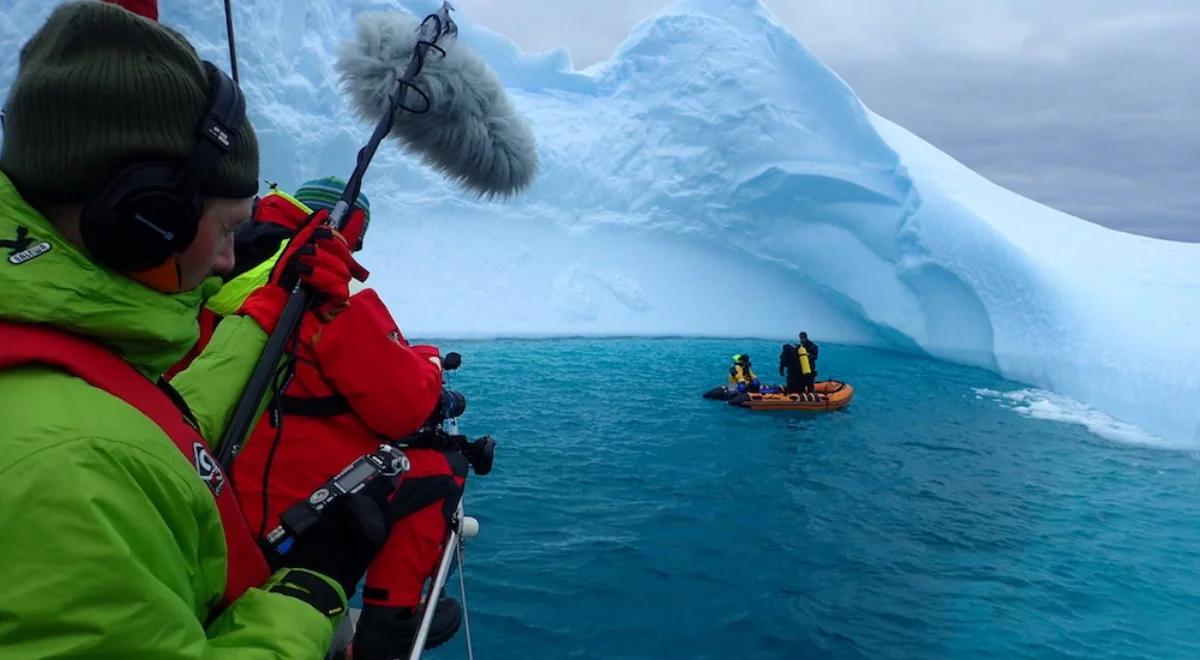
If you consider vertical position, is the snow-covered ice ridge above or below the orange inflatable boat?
above

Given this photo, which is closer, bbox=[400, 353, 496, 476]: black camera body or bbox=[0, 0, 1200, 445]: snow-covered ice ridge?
bbox=[400, 353, 496, 476]: black camera body

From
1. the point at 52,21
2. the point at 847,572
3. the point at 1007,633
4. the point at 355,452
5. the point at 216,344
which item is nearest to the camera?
the point at 52,21

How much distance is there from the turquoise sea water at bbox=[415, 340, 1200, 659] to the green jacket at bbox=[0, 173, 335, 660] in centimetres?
324

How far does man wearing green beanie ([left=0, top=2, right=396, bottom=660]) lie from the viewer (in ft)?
2.19

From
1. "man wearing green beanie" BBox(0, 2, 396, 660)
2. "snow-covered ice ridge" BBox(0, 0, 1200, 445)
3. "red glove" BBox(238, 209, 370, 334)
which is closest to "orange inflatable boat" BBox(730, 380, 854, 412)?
"snow-covered ice ridge" BBox(0, 0, 1200, 445)

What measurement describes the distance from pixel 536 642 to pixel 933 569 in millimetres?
3112

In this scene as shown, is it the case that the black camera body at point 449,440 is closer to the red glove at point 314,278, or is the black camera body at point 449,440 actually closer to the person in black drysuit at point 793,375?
the red glove at point 314,278

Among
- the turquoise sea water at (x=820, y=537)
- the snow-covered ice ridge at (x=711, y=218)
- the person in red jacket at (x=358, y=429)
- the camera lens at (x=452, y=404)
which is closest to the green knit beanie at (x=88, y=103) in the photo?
the person in red jacket at (x=358, y=429)

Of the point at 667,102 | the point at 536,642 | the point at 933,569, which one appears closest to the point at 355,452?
the point at 536,642

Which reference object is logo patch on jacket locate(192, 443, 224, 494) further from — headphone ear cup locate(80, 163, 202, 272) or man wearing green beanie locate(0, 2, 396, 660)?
headphone ear cup locate(80, 163, 202, 272)

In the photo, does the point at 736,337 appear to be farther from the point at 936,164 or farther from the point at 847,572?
the point at 847,572

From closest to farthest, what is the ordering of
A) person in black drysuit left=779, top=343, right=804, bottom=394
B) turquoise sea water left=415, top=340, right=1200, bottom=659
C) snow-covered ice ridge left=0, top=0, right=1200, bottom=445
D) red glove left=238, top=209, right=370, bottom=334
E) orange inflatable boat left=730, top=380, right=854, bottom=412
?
red glove left=238, top=209, right=370, bottom=334 → turquoise sea water left=415, top=340, right=1200, bottom=659 → orange inflatable boat left=730, top=380, right=854, bottom=412 → person in black drysuit left=779, top=343, right=804, bottom=394 → snow-covered ice ridge left=0, top=0, right=1200, bottom=445

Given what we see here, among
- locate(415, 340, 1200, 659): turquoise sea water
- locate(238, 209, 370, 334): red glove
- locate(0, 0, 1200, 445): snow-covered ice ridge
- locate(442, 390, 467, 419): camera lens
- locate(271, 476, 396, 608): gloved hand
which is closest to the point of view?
locate(238, 209, 370, 334): red glove

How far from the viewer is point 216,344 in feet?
5.53
